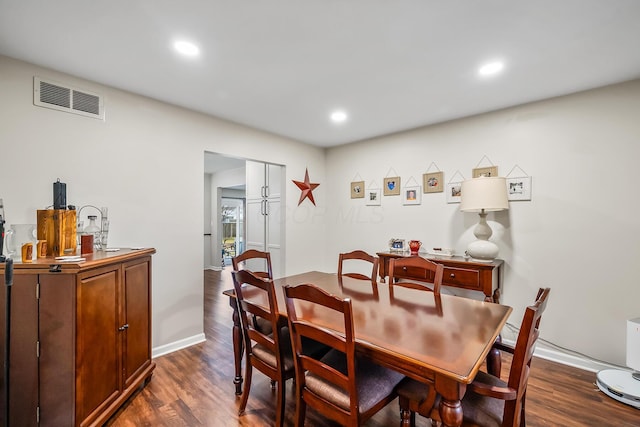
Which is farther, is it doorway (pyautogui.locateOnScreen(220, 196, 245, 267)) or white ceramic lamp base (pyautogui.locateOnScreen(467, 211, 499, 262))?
doorway (pyautogui.locateOnScreen(220, 196, 245, 267))

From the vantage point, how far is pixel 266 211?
4602 mm

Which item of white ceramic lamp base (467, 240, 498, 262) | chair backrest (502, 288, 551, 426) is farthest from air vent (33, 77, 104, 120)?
white ceramic lamp base (467, 240, 498, 262)

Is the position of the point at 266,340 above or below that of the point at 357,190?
below

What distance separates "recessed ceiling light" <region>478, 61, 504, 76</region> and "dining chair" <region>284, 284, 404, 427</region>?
6.76 feet

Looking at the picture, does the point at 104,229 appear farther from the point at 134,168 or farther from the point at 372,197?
the point at 372,197

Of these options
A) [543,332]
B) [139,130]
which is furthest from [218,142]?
[543,332]

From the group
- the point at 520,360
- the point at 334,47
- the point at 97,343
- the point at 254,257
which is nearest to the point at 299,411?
the point at 520,360

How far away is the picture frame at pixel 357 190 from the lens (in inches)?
162

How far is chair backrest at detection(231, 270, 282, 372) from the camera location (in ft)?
5.11

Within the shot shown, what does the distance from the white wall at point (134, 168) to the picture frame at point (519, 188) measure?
2.87 m

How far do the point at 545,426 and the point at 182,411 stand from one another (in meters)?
2.35

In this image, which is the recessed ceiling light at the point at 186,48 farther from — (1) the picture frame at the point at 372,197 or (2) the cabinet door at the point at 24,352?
(1) the picture frame at the point at 372,197

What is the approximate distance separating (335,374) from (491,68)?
2357mm

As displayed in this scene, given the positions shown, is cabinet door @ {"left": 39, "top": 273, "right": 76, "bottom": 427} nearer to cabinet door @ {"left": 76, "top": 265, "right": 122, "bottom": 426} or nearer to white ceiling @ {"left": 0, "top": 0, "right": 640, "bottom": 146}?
cabinet door @ {"left": 76, "top": 265, "right": 122, "bottom": 426}
